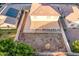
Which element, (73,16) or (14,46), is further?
(73,16)

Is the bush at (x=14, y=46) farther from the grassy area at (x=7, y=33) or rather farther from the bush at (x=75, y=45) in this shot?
the bush at (x=75, y=45)

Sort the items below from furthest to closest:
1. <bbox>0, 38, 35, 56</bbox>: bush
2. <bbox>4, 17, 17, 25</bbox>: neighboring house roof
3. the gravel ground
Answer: the gravel ground
<bbox>4, 17, 17, 25</bbox>: neighboring house roof
<bbox>0, 38, 35, 56</bbox>: bush

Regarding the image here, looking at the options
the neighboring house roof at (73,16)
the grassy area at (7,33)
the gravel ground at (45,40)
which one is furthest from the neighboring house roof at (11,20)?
the neighboring house roof at (73,16)

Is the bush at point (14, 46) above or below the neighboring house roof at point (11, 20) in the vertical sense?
below

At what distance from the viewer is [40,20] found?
1843 millimetres

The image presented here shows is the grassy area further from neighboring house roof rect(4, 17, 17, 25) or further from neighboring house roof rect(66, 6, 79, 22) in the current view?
neighboring house roof rect(66, 6, 79, 22)

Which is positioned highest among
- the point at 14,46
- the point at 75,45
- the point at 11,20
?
the point at 11,20

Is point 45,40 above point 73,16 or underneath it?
underneath

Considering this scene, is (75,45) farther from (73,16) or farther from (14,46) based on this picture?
(14,46)

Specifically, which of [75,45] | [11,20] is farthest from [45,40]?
[11,20]

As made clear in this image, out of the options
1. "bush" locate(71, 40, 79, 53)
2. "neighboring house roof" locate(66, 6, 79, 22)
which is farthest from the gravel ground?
"neighboring house roof" locate(66, 6, 79, 22)

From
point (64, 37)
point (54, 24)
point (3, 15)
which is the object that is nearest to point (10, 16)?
point (3, 15)

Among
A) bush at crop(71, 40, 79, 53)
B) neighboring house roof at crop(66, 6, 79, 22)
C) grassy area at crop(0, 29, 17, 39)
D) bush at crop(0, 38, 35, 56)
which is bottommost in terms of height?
bush at crop(71, 40, 79, 53)

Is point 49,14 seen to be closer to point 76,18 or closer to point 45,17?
point 45,17
